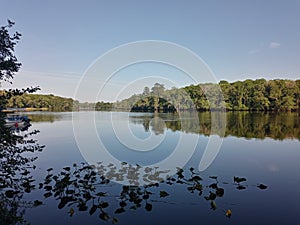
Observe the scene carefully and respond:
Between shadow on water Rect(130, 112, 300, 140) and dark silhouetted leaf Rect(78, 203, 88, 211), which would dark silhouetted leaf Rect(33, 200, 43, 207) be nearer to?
dark silhouetted leaf Rect(78, 203, 88, 211)

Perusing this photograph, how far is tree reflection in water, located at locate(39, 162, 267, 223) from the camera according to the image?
6.01m

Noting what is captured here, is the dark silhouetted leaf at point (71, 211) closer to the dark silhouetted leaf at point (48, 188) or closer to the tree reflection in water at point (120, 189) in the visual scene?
the tree reflection in water at point (120, 189)

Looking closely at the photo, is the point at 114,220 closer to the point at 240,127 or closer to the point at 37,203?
the point at 37,203

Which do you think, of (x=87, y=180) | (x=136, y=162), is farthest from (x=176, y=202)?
(x=136, y=162)

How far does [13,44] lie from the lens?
4.93 m

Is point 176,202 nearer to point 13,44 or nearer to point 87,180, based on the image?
point 87,180

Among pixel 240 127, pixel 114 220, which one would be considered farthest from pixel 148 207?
pixel 240 127

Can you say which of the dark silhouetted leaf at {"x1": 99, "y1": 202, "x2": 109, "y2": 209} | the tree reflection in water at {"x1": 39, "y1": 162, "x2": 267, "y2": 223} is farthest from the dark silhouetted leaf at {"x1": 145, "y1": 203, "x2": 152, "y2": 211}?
the dark silhouetted leaf at {"x1": 99, "y1": 202, "x2": 109, "y2": 209}

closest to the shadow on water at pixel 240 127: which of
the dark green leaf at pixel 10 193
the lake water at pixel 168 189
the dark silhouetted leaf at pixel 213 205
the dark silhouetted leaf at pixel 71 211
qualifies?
the lake water at pixel 168 189

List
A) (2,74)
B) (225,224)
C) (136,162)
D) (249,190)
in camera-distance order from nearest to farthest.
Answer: (2,74), (225,224), (249,190), (136,162)

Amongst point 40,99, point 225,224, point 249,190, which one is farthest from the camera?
point 40,99

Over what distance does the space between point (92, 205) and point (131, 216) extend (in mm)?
1155

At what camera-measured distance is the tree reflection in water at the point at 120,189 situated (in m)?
6.01

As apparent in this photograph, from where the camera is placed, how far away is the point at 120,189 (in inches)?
279
